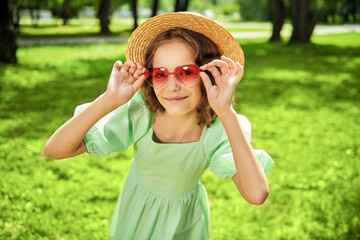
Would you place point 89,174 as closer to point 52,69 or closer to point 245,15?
point 52,69

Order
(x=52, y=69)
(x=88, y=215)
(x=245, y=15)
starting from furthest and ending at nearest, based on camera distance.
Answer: (x=245, y=15)
(x=52, y=69)
(x=88, y=215)

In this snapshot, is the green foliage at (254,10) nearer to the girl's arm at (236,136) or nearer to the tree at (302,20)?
the tree at (302,20)

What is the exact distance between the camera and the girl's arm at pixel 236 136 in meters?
1.58

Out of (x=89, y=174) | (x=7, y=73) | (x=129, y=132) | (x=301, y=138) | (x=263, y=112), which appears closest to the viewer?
(x=129, y=132)

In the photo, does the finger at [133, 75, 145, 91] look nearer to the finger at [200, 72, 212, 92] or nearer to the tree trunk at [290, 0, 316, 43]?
the finger at [200, 72, 212, 92]

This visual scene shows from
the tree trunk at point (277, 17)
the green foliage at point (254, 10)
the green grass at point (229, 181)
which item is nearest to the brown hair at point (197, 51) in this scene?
the green grass at point (229, 181)

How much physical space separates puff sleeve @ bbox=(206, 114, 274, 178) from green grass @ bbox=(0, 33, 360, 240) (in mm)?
1488

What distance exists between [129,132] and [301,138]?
158 inches


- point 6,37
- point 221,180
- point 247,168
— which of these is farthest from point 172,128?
point 6,37

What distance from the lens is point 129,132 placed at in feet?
6.52

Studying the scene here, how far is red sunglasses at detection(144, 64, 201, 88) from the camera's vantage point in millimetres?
1728

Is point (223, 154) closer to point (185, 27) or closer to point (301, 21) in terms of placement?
point (185, 27)

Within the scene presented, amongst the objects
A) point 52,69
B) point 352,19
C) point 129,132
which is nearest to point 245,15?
point 352,19

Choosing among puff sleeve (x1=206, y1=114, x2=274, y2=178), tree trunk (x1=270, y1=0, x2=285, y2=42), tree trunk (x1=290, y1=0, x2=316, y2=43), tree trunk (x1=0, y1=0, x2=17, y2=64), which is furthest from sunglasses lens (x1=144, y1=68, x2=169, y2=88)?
tree trunk (x1=270, y1=0, x2=285, y2=42)
